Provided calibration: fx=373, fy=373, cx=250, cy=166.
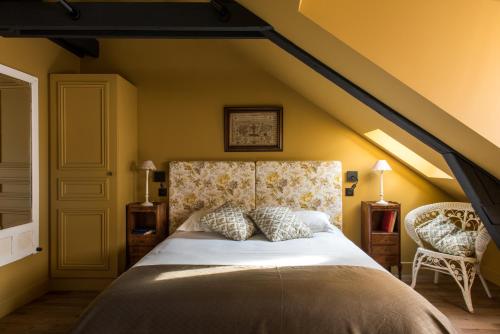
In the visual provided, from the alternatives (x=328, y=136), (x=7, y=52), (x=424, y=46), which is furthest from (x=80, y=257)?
(x=424, y=46)

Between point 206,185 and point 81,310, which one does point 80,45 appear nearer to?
point 206,185

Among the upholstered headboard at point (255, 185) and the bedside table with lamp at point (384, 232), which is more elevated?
the upholstered headboard at point (255, 185)

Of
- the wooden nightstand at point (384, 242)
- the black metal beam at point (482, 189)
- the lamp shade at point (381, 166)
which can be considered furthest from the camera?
the lamp shade at point (381, 166)

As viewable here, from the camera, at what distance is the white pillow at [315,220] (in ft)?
11.9

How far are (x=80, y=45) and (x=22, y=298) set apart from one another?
2.47m

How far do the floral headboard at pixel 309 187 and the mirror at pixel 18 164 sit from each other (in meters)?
2.29

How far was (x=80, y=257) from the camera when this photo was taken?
3.73 m

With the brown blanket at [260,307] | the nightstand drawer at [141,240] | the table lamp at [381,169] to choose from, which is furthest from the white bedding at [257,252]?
the table lamp at [381,169]

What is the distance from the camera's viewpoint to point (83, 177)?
3.74 metres

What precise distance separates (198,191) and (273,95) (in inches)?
53.9

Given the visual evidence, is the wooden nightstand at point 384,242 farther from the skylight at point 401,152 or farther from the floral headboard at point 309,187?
the skylight at point 401,152

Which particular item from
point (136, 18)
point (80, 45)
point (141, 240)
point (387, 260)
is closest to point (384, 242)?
point (387, 260)

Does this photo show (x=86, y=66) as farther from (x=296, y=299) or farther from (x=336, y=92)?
(x=296, y=299)

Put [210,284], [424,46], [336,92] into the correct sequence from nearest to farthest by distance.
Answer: [424,46], [210,284], [336,92]
